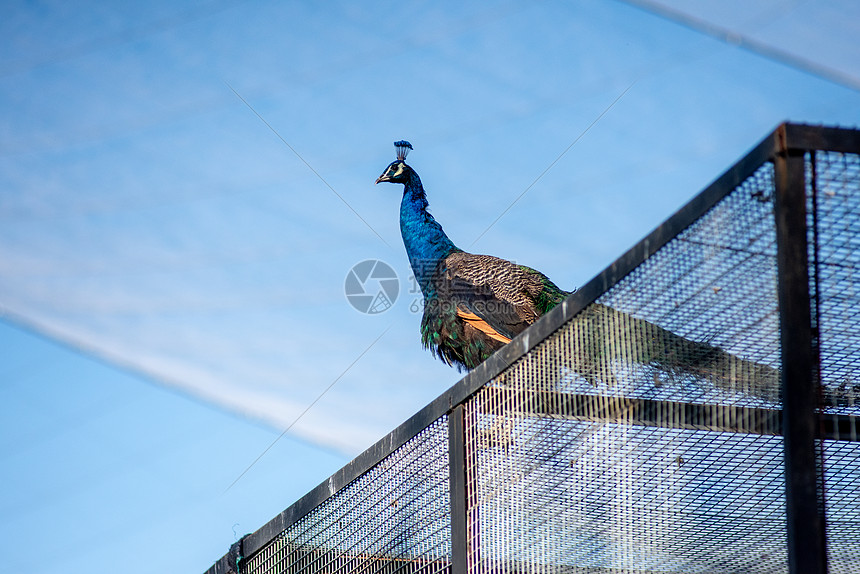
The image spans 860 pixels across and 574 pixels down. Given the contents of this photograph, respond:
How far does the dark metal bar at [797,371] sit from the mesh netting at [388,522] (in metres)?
Answer: 1.24

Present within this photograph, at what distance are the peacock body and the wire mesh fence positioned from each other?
10.4ft

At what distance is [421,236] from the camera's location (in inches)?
280

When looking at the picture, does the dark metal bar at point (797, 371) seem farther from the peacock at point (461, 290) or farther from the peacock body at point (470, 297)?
the peacock body at point (470, 297)

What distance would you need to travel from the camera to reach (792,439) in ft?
5.76

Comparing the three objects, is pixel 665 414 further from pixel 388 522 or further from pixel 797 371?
pixel 388 522

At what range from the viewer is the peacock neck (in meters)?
6.83

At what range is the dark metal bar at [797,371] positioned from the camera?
1699 mm

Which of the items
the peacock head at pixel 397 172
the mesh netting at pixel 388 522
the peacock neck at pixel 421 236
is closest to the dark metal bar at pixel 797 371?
the mesh netting at pixel 388 522

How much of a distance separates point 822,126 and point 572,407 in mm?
934

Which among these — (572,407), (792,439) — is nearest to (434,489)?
(572,407)

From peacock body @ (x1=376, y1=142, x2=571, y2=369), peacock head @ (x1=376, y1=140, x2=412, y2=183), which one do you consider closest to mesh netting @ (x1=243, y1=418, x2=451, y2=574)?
peacock body @ (x1=376, y1=142, x2=571, y2=369)

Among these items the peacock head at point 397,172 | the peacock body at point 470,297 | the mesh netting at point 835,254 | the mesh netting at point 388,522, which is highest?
the peacock head at point 397,172

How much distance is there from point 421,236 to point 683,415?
5.02 m

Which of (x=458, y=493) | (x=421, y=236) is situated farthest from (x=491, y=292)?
(x=458, y=493)
